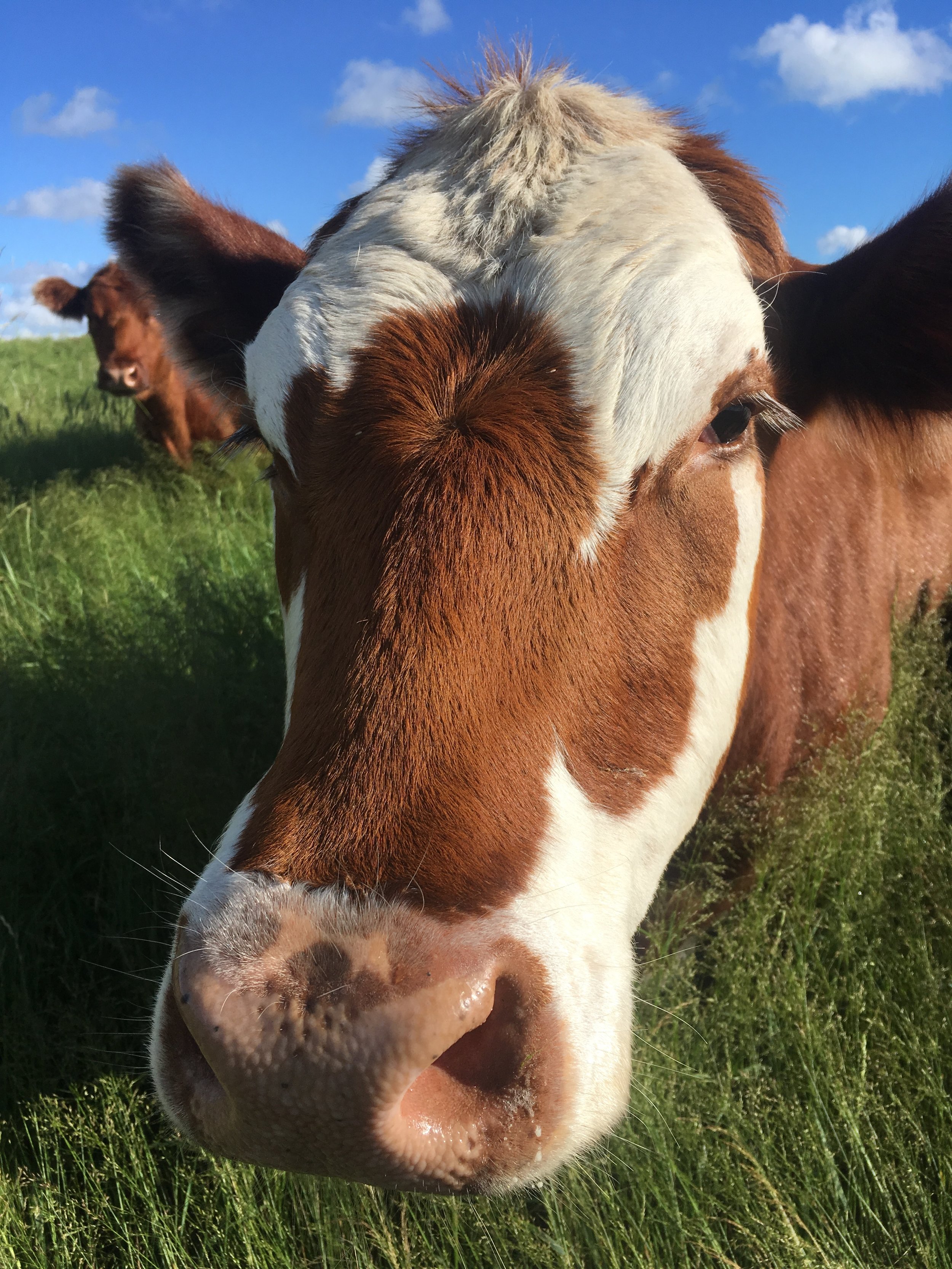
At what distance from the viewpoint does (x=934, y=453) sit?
250cm

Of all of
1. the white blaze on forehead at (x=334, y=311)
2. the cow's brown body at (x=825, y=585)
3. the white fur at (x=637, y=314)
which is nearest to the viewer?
the white fur at (x=637, y=314)

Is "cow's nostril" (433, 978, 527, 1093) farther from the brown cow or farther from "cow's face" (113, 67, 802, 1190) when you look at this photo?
the brown cow

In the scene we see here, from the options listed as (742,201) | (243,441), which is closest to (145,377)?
(243,441)

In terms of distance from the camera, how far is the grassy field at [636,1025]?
6.53ft

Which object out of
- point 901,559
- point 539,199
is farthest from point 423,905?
point 901,559

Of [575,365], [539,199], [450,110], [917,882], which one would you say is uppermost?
[450,110]

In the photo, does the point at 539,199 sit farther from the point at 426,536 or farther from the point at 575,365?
the point at 426,536

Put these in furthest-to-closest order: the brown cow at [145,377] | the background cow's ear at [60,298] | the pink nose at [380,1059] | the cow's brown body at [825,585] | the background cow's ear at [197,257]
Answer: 1. the background cow's ear at [60,298]
2. the brown cow at [145,377]
3. the background cow's ear at [197,257]
4. the cow's brown body at [825,585]
5. the pink nose at [380,1059]

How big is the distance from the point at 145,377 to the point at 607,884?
907 cm

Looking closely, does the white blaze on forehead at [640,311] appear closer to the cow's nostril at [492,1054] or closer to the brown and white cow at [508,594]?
the brown and white cow at [508,594]

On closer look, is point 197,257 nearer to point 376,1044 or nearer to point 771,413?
point 771,413

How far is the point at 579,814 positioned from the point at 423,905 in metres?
0.39

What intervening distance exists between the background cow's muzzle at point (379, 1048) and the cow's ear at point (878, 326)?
174 cm

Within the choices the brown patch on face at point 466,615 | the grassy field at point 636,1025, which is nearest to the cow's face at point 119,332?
the grassy field at point 636,1025
